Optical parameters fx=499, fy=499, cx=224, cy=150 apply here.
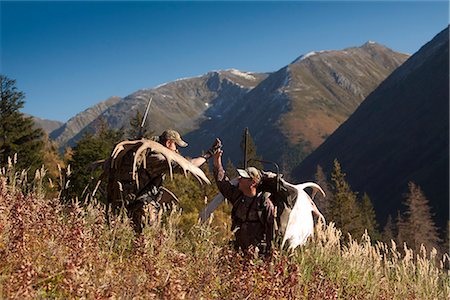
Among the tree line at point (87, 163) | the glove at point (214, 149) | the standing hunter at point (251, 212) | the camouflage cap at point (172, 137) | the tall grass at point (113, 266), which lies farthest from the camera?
the tree line at point (87, 163)

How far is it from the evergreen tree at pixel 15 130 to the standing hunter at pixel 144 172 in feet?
105

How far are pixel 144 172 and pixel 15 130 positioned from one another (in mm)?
36601

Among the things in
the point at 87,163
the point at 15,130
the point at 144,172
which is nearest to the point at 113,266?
the point at 144,172

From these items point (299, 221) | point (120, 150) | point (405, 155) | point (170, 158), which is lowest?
point (405, 155)

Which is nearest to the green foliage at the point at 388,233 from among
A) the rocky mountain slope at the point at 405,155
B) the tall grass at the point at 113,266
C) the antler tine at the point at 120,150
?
the rocky mountain slope at the point at 405,155

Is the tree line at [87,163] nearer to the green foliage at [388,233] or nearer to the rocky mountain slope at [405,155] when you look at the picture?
the green foliage at [388,233]

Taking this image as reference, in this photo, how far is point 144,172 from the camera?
7.04 m

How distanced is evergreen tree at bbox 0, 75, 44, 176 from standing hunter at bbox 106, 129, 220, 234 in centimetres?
3189

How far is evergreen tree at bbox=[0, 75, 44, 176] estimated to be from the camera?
38031mm

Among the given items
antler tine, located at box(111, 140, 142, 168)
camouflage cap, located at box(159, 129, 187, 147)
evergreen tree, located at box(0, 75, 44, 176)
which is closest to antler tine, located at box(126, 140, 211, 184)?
antler tine, located at box(111, 140, 142, 168)

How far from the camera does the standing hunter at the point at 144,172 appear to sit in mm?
6586

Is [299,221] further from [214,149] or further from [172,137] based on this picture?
[172,137]

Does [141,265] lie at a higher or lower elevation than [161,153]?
lower

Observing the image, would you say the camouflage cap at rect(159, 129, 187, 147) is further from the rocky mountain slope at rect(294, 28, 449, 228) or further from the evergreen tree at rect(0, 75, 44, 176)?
the rocky mountain slope at rect(294, 28, 449, 228)
